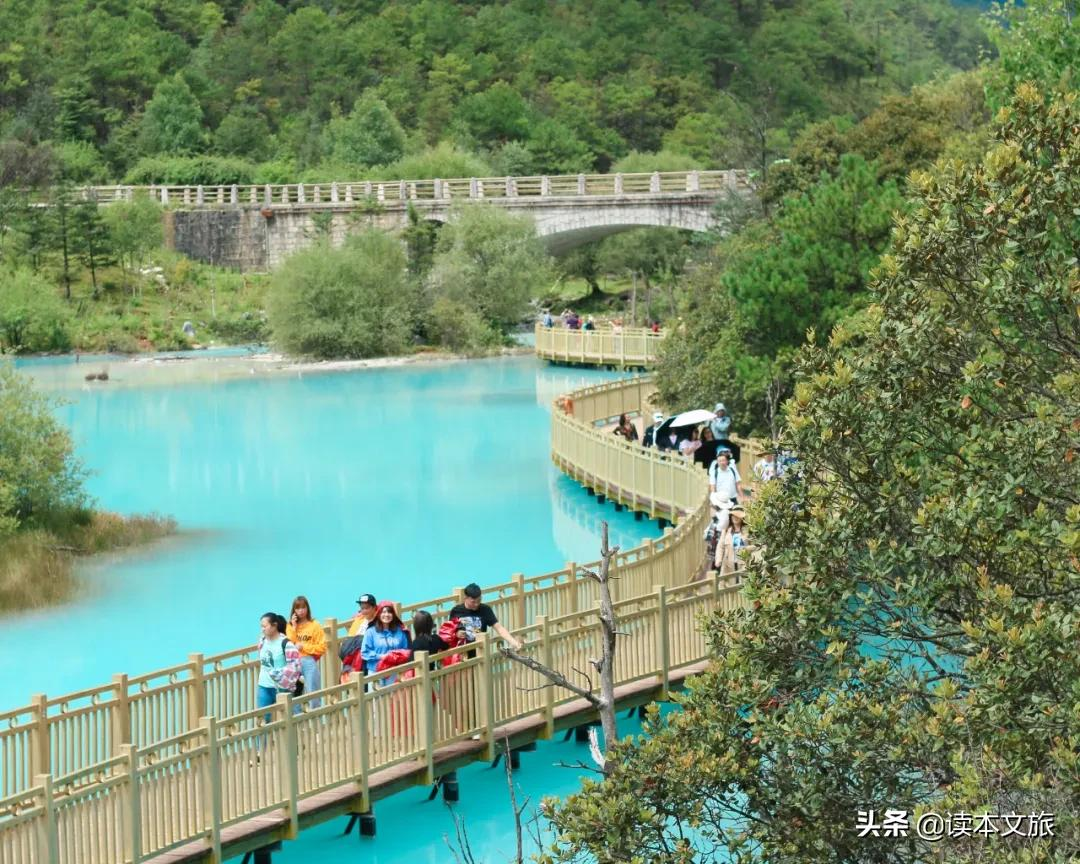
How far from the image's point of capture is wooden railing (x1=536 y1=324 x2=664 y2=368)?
5591cm

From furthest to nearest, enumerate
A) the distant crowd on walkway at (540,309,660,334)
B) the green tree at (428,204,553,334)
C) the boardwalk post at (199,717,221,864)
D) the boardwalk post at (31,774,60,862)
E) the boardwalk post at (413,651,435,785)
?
the green tree at (428,204,553,334)
the distant crowd on walkway at (540,309,660,334)
the boardwalk post at (413,651,435,785)
the boardwalk post at (199,717,221,864)
the boardwalk post at (31,774,60,862)

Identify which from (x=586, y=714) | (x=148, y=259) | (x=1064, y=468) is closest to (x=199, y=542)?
(x=586, y=714)

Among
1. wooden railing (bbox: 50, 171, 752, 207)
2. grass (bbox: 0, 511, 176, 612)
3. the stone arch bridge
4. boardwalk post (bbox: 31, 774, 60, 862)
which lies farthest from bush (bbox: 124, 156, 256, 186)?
boardwalk post (bbox: 31, 774, 60, 862)

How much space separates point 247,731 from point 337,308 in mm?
49368

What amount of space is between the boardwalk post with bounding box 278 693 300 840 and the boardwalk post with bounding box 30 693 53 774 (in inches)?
63.1

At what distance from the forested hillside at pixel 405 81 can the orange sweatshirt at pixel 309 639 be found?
7314cm

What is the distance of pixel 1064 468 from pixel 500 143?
103529 millimetres

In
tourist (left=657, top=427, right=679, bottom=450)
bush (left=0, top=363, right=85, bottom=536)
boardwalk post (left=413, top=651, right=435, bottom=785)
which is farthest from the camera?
tourist (left=657, top=427, right=679, bottom=450)

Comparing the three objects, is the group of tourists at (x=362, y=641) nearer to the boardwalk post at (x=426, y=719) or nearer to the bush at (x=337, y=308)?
the boardwalk post at (x=426, y=719)

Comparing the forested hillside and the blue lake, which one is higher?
the forested hillside

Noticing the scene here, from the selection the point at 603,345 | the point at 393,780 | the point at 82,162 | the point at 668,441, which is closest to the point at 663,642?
the point at 393,780

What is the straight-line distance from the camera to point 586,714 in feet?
52.3

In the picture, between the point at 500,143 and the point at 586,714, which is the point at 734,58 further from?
the point at 586,714

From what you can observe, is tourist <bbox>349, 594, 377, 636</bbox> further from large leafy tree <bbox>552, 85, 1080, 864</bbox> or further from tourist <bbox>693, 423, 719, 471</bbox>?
tourist <bbox>693, 423, 719, 471</bbox>
